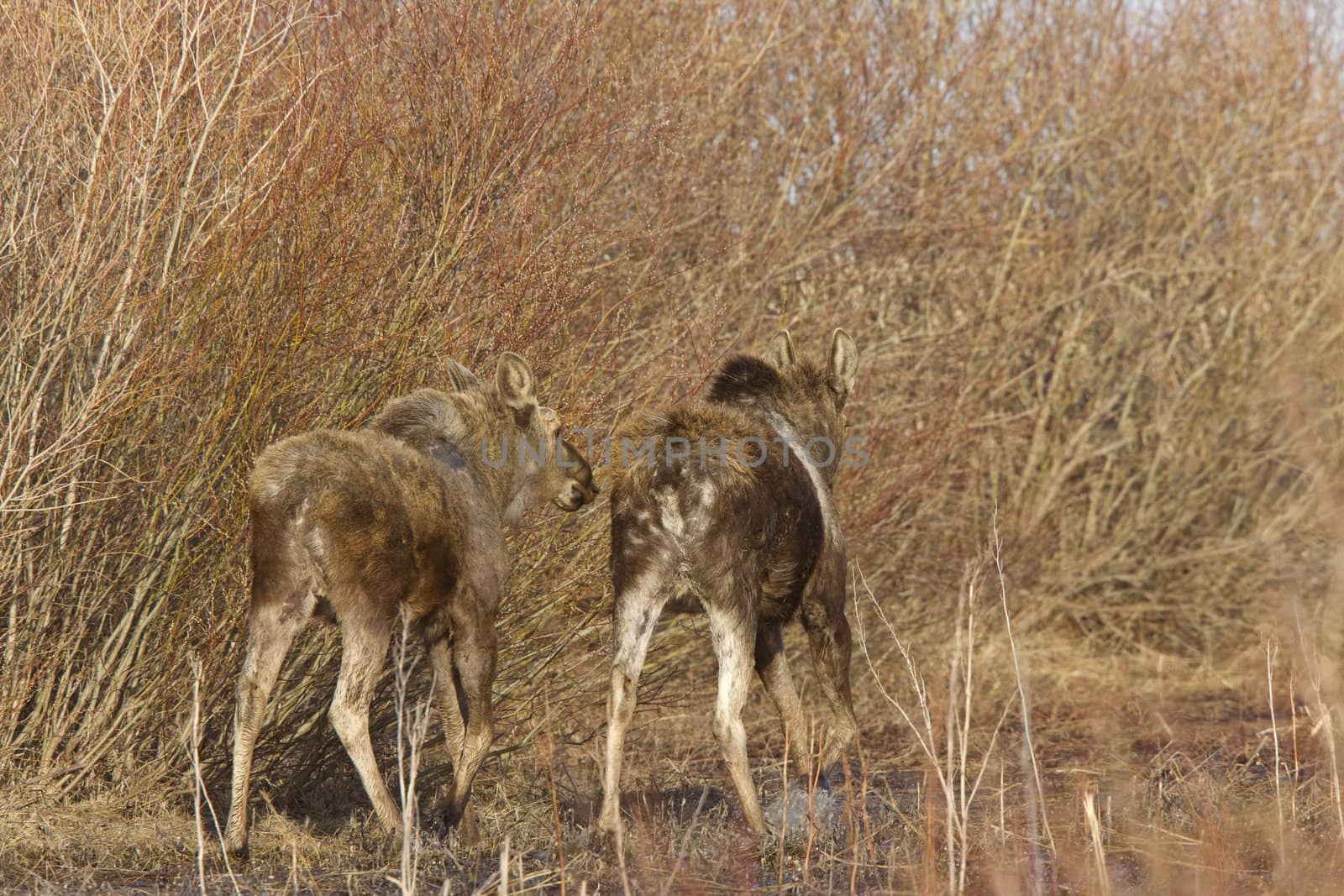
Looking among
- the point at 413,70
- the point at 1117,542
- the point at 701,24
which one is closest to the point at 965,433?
the point at 1117,542

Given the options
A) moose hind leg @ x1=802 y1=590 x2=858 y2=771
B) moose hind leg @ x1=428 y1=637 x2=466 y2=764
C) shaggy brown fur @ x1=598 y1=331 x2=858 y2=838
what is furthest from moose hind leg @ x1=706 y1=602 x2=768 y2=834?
moose hind leg @ x1=428 y1=637 x2=466 y2=764

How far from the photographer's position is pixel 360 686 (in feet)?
16.1

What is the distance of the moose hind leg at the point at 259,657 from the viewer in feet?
16.1

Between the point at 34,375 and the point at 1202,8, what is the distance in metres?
11.8

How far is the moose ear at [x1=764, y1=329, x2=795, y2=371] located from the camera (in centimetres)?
633

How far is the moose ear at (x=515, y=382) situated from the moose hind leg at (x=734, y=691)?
1.17m

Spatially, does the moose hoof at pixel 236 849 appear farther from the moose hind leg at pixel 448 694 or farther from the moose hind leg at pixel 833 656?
the moose hind leg at pixel 833 656

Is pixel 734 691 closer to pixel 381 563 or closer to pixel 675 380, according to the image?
pixel 381 563

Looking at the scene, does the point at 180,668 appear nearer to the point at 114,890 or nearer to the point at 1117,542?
the point at 114,890

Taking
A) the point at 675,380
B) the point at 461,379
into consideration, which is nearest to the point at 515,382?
the point at 461,379

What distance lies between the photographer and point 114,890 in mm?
4680

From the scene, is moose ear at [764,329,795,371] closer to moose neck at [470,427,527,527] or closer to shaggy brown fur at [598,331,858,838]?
shaggy brown fur at [598,331,858,838]

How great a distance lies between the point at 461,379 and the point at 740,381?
118cm

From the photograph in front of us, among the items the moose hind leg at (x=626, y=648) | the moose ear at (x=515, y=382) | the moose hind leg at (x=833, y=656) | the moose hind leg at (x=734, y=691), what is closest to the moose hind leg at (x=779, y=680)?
the moose hind leg at (x=833, y=656)
